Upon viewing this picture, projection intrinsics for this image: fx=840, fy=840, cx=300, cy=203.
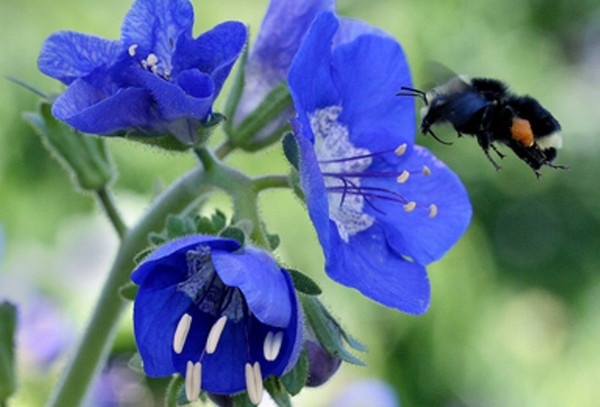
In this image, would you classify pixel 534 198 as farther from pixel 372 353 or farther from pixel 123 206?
pixel 123 206

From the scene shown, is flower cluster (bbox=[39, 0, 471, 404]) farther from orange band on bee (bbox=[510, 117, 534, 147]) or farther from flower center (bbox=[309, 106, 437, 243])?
orange band on bee (bbox=[510, 117, 534, 147])

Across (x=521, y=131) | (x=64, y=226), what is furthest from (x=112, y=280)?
(x=64, y=226)

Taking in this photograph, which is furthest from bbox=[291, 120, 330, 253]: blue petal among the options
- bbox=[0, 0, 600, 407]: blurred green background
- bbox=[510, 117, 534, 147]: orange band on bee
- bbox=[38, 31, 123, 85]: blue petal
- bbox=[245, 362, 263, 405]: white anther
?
bbox=[0, 0, 600, 407]: blurred green background

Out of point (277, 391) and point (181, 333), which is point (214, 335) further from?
point (277, 391)

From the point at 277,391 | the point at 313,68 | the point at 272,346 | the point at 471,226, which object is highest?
the point at 313,68

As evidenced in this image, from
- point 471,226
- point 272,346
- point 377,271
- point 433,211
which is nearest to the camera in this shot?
point 272,346

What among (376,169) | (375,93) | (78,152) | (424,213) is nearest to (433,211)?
(424,213)
